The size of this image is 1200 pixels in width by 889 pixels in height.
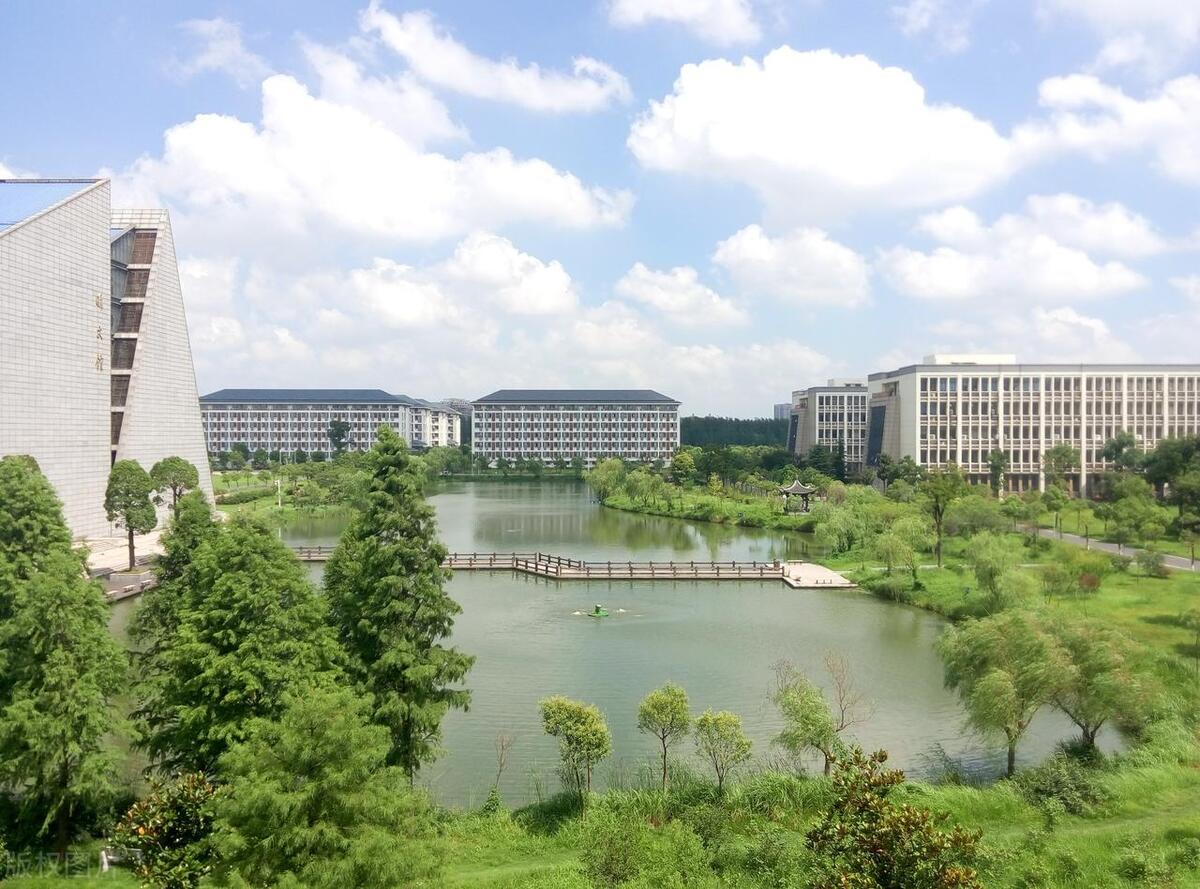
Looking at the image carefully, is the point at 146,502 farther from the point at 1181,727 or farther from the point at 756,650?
the point at 1181,727

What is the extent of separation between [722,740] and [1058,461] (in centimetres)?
4525

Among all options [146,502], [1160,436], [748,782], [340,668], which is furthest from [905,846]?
[1160,436]

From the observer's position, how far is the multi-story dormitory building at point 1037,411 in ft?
166

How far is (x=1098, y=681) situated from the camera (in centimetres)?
1128

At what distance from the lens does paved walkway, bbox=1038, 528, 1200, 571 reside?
26.1 meters

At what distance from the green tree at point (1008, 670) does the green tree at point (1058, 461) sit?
3953 cm

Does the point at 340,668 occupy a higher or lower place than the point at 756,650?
higher

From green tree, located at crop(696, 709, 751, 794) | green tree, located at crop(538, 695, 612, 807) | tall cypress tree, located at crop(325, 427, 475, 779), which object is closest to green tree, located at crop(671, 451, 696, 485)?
green tree, located at crop(696, 709, 751, 794)

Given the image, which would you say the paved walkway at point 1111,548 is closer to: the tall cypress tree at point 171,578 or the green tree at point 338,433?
the tall cypress tree at point 171,578

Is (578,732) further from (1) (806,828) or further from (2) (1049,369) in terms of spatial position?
(2) (1049,369)

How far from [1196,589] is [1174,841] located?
16.3 m

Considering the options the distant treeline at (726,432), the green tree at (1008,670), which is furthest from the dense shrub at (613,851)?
the distant treeline at (726,432)

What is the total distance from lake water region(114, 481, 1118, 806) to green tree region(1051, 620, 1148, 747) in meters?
1.28

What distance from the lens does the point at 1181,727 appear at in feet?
39.4
